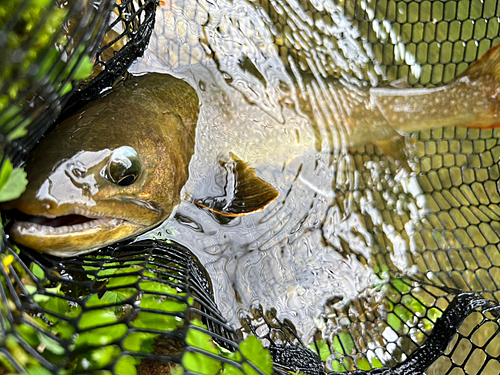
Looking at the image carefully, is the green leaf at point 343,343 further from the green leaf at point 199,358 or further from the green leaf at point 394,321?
the green leaf at point 199,358

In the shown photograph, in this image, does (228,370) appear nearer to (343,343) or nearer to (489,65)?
(343,343)

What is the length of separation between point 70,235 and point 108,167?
42cm

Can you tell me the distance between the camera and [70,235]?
5.79 feet

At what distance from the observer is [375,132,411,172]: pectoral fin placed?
3.65m

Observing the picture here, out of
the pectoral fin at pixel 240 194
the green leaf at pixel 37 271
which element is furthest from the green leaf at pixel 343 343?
the green leaf at pixel 37 271

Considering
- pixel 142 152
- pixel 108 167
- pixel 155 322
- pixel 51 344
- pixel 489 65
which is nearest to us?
pixel 51 344

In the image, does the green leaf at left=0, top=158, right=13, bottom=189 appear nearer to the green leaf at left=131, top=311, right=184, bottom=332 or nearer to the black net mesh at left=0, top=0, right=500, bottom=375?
the black net mesh at left=0, top=0, right=500, bottom=375

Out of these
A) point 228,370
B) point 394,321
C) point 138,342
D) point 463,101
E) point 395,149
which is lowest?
point 228,370

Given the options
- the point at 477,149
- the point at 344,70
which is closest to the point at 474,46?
the point at 477,149

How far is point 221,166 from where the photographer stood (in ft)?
9.87

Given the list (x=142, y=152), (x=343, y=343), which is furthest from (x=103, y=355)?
(x=343, y=343)

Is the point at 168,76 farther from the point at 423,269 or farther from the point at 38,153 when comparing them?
the point at 423,269

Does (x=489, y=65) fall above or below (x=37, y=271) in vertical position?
above

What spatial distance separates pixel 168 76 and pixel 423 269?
9.52ft
